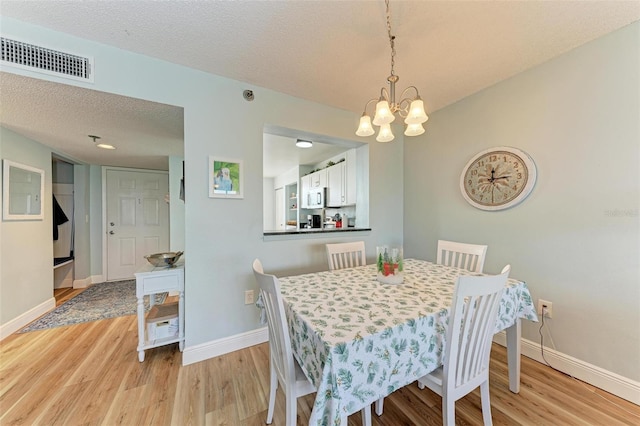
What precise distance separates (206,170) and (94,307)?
2.53m

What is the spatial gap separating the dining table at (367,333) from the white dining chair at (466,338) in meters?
0.07

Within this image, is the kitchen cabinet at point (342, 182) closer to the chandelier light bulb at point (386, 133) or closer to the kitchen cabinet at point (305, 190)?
the kitchen cabinet at point (305, 190)

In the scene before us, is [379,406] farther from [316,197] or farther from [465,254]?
[316,197]

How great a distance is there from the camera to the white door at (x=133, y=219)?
151 inches

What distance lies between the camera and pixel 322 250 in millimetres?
2463

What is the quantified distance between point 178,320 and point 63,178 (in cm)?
350

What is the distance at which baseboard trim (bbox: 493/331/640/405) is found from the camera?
143 centimetres

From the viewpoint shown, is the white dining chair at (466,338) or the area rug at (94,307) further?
the area rug at (94,307)

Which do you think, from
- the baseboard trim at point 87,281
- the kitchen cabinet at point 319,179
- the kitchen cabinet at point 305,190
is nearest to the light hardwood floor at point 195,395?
the baseboard trim at point 87,281

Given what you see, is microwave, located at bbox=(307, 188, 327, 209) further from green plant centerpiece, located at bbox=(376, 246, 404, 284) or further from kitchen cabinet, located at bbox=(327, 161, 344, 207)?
green plant centerpiece, located at bbox=(376, 246, 404, 284)

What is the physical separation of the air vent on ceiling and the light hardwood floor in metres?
2.05

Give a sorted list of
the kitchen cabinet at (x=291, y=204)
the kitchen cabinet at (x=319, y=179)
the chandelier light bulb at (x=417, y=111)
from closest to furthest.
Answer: the chandelier light bulb at (x=417, y=111)
the kitchen cabinet at (x=319, y=179)
the kitchen cabinet at (x=291, y=204)

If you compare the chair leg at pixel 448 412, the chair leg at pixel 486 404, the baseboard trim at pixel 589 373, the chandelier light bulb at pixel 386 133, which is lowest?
the baseboard trim at pixel 589 373

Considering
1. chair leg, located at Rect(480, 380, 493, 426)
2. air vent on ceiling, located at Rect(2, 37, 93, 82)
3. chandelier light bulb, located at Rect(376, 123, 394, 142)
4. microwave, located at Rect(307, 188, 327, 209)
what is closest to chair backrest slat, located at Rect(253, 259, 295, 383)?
chair leg, located at Rect(480, 380, 493, 426)
